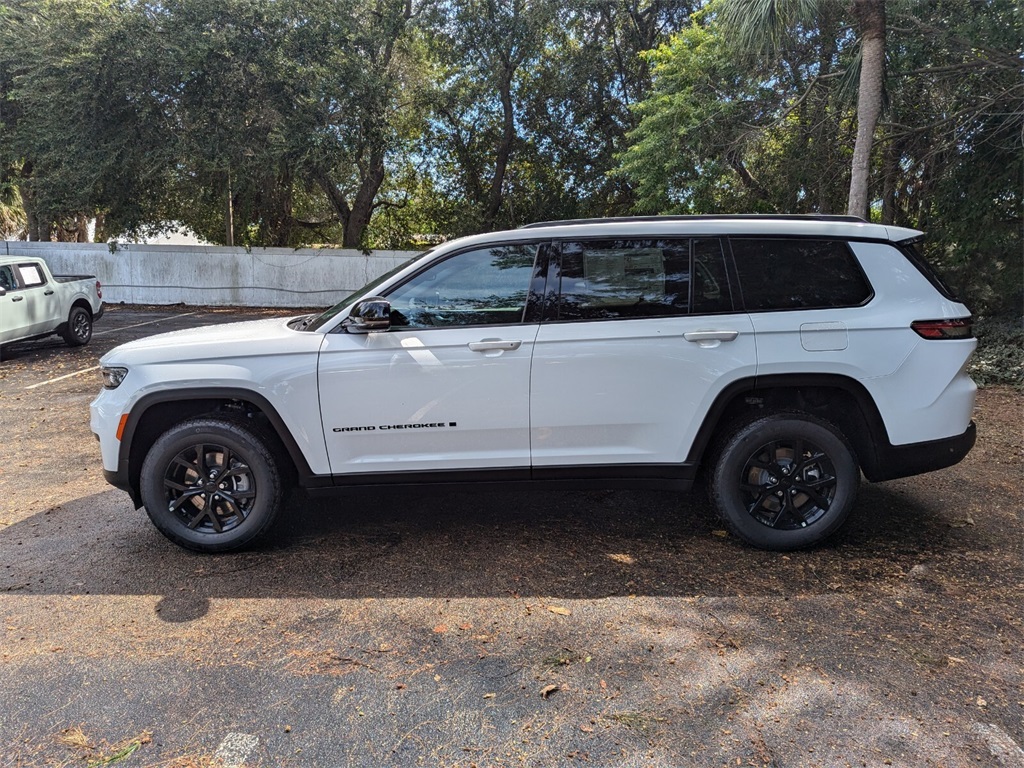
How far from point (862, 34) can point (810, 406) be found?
9081 millimetres

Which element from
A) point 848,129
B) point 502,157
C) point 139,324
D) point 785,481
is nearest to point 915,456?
point 785,481

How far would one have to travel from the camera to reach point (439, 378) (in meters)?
3.79

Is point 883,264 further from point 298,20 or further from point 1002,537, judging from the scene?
point 298,20

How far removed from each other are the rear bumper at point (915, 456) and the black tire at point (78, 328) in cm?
1313

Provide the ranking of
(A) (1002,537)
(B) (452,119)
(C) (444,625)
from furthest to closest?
1. (B) (452,119)
2. (A) (1002,537)
3. (C) (444,625)

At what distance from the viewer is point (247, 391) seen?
3.85 m

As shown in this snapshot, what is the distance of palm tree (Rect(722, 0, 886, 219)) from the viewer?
991 cm

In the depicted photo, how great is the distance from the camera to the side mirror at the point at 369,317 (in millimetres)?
3766

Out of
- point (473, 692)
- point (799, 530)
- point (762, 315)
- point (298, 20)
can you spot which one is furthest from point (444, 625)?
point (298, 20)

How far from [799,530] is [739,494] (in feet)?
1.31

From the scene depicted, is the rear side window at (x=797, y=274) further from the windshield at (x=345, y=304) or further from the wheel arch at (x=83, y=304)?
the wheel arch at (x=83, y=304)

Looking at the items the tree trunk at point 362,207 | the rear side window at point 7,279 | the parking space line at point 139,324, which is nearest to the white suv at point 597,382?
the rear side window at point 7,279

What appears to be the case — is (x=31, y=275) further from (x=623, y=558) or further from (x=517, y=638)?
(x=517, y=638)

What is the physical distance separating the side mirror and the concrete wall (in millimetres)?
16975
